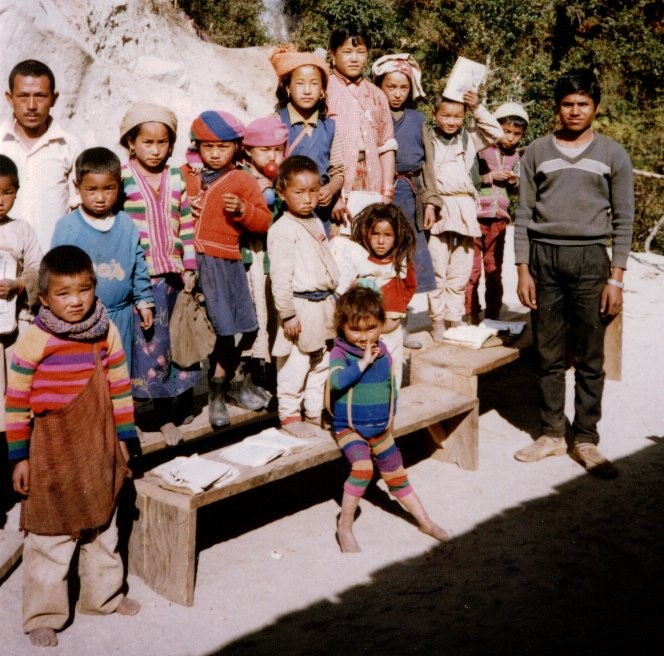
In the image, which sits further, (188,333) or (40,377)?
(188,333)

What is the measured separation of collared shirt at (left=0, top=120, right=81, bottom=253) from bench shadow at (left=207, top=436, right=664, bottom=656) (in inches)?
88.0

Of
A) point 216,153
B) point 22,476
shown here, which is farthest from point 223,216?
point 22,476

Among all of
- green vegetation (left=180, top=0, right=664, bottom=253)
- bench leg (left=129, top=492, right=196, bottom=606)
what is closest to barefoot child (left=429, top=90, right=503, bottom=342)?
bench leg (left=129, top=492, right=196, bottom=606)

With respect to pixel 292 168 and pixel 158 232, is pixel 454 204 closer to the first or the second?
pixel 292 168

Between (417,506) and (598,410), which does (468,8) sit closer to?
(598,410)

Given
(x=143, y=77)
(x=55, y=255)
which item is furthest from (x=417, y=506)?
(x=143, y=77)

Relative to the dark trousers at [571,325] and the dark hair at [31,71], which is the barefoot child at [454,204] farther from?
the dark hair at [31,71]

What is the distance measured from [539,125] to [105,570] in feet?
50.7

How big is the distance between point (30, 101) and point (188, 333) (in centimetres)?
139

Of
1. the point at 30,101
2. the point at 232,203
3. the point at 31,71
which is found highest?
the point at 31,71

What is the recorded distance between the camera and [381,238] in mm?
4145

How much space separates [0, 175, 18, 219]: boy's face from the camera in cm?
329

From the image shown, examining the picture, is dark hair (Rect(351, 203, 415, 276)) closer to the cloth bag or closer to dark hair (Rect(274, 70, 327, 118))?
dark hair (Rect(274, 70, 327, 118))

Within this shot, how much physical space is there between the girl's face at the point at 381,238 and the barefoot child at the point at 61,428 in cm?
168
